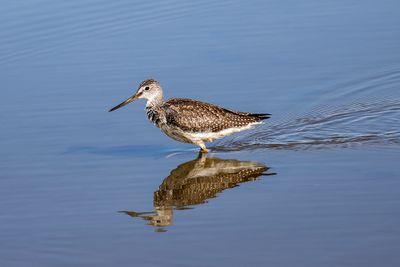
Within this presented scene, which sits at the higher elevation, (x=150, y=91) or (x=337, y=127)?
(x=150, y=91)

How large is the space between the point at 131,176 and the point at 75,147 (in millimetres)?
1487

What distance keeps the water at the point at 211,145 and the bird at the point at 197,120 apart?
0.83 ft

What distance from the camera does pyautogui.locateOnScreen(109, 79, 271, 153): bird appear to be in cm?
1339

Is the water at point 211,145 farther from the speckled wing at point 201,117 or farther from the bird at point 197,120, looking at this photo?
the speckled wing at point 201,117

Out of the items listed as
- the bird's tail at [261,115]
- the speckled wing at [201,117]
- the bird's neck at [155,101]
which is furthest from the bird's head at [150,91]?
the bird's tail at [261,115]

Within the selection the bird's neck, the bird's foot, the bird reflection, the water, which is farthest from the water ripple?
the bird's neck

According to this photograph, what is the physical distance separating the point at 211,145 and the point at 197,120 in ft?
2.09

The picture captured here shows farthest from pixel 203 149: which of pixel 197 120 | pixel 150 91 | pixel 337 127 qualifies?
pixel 337 127

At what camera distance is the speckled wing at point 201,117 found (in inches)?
528

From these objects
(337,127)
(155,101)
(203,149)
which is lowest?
(203,149)

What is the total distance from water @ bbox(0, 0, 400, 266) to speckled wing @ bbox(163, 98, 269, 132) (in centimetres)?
37

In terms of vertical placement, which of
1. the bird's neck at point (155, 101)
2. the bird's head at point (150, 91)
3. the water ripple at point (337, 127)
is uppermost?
the bird's head at point (150, 91)

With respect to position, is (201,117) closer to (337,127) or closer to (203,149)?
(203,149)

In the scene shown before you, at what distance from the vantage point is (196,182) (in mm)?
Answer: 12070
